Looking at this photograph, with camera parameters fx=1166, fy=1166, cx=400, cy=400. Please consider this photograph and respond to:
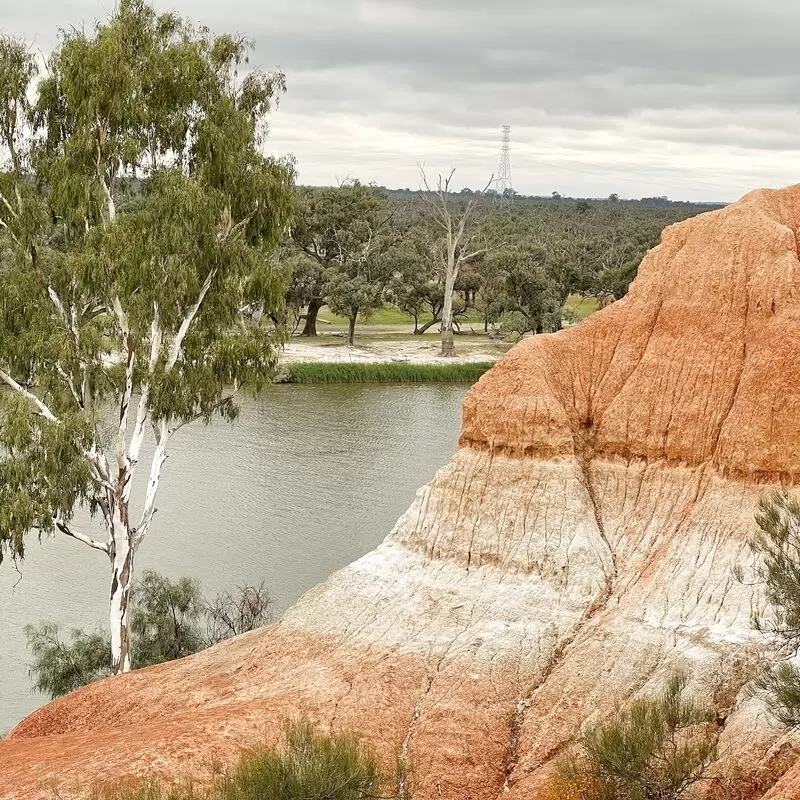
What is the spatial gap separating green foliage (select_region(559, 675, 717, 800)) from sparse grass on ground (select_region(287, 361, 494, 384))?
5459 centimetres

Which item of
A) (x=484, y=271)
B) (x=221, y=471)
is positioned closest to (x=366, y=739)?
(x=221, y=471)

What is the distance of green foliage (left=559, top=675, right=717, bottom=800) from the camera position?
1460cm

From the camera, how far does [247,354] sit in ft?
93.1

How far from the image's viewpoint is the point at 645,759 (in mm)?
14641

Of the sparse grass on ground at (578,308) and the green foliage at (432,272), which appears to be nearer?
the green foliage at (432,272)


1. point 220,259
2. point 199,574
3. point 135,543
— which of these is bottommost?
point 199,574

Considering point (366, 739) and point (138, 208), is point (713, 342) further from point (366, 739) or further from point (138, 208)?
point (138, 208)

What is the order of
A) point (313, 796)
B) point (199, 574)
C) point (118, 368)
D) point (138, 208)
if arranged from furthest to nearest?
point (199, 574) → point (118, 368) → point (138, 208) → point (313, 796)

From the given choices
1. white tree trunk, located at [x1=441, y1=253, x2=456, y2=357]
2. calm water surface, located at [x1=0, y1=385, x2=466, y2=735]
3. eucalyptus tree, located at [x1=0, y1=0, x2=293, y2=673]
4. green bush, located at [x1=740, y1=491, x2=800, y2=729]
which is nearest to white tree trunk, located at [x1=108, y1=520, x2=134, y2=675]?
eucalyptus tree, located at [x1=0, y1=0, x2=293, y2=673]

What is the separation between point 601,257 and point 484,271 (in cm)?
1729

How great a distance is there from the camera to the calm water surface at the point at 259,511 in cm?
3275

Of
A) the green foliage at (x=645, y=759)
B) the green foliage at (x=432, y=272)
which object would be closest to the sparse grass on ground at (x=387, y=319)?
the green foliage at (x=432, y=272)

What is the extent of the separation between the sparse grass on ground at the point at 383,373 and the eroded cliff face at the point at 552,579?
154 feet

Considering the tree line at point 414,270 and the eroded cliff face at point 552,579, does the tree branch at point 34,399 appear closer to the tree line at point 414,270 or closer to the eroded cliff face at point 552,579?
the eroded cliff face at point 552,579
